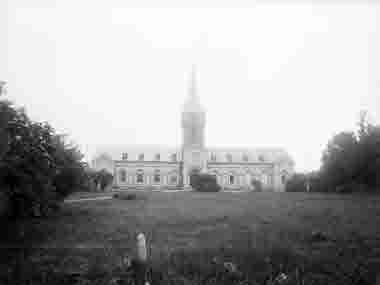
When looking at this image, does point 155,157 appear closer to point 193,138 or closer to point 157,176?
point 157,176

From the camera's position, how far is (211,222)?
528 inches

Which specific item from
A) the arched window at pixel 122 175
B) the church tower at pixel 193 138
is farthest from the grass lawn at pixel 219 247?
the arched window at pixel 122 175

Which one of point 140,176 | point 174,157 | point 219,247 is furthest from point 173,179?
point 219,247

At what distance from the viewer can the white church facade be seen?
6241cm

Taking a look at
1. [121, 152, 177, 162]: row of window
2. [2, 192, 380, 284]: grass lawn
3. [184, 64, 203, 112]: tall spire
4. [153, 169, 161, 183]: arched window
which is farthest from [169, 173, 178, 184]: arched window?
[2, 192, 380, 284]: grass lawn

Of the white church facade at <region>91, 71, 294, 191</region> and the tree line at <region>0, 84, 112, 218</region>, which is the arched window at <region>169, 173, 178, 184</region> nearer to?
the white church facade at <region>91, 71, 294, 191</region>

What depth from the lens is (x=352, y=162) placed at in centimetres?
3641

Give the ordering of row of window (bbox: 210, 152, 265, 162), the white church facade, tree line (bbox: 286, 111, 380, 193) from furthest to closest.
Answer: row of window (bbox: 210, 152, 265, 162), the white church facade, tree line (bbox: 286, 111, 380, 193)

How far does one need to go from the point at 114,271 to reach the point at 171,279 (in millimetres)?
1621

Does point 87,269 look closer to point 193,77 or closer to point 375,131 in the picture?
point 375,131

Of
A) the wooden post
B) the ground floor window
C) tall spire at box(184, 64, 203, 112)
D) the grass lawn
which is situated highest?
tall spire at box(184, 64, 203, 112)

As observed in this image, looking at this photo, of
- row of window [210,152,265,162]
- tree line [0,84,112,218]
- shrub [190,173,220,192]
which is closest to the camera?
tree line [0,84,112,218]

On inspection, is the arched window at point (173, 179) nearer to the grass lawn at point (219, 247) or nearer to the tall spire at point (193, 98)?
the tall spire at point (193, 98)

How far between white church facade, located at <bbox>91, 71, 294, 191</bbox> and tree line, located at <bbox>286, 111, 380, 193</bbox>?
23778mm
